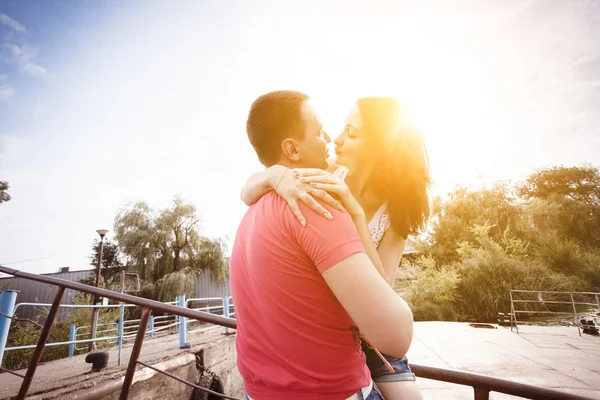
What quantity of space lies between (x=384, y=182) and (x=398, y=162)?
0.11 meters

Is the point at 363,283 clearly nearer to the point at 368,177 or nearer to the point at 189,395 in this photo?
the point at 368,177

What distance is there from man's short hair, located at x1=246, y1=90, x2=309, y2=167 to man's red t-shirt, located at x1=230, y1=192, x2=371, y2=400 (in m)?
0.39

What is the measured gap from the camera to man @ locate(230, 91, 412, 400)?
1.93 feet

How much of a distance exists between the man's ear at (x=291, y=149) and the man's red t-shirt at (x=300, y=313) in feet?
1.09

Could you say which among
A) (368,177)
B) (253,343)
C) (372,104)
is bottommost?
(253,343)

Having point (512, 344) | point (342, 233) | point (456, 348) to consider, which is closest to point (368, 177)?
point (342, 233)

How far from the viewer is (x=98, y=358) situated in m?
4.59

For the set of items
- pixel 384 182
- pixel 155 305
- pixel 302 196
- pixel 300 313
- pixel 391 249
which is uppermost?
pixel 384 182

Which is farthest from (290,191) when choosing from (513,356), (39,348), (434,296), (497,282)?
(497,282)

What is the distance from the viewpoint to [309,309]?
67cm

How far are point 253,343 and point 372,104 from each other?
128 centimetres

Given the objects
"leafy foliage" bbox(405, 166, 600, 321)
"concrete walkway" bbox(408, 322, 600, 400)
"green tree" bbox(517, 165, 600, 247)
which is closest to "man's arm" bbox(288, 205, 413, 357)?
"concrete walkway" bbox(408, 322, 600, 400)

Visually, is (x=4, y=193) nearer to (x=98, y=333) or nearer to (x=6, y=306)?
(x=98, y=333)

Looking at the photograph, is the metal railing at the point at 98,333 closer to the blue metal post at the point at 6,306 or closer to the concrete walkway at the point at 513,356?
the blue metal post at the point at 6,306
